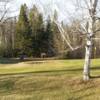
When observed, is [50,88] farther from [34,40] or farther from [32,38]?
[34,40]

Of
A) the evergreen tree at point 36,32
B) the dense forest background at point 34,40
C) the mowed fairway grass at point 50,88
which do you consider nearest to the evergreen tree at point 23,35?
the dense forest background at point 34,40

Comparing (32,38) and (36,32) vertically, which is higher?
(36,32)

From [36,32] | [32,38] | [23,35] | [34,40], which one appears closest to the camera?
[23,35]

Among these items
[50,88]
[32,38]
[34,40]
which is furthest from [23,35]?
[50,88]

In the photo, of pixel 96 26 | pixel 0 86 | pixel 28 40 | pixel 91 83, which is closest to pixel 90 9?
pixel 96 26

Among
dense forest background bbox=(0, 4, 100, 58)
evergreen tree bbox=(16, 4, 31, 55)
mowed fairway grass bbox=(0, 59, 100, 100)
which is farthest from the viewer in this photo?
evergreen tree bbox=(16, 4, 31, 55)

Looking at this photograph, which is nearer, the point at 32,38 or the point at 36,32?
the point at 32,38

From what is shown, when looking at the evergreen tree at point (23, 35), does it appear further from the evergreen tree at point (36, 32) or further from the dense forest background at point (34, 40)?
the evergreen tree at point (36, 32)

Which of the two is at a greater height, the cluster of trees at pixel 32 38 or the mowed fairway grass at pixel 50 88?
the cluster of trees at pixel 32 38

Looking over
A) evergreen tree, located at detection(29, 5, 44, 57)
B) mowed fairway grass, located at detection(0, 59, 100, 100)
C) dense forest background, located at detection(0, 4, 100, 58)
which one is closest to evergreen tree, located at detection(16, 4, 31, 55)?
dense forest background, located at detection(0, 4, 100, 58)

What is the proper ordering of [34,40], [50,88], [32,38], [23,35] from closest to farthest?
1. [50,88]
2. [23,35]
3. [32,38]
4. [34,40]

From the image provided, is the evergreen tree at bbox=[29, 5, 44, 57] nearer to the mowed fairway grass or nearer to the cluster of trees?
the cluster of trees

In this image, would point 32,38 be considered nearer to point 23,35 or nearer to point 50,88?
point 23,35

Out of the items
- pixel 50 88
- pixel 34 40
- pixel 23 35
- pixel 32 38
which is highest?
pixel 23 35
